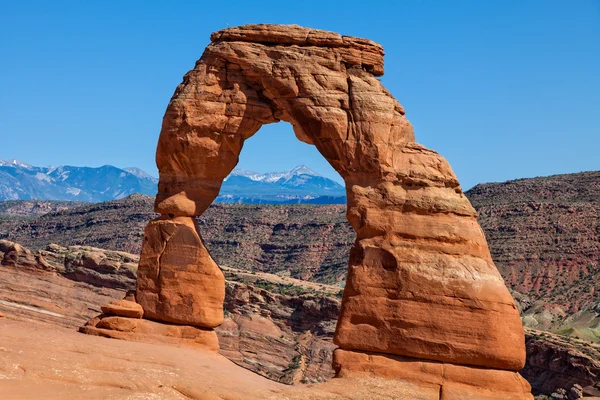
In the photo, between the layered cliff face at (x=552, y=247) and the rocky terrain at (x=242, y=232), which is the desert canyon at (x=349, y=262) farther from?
the rocky terrain at (x=242, y=232)

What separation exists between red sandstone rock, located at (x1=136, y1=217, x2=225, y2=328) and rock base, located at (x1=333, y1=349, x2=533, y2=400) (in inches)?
186

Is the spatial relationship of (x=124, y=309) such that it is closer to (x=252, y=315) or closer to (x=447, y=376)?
(x=447, y=376)

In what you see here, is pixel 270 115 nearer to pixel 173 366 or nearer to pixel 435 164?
pixel 435 164

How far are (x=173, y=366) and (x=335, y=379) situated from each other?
164 inches

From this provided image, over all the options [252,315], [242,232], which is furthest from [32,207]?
[252,315]

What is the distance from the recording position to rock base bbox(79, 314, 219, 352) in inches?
1049

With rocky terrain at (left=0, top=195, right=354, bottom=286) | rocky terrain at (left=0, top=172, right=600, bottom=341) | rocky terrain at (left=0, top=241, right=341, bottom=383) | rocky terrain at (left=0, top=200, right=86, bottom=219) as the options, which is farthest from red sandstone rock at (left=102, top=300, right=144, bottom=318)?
rocky terrain at (left=0, top=200, right=86, bottom=219)

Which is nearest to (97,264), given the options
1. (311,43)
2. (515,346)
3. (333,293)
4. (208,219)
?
(333,293)

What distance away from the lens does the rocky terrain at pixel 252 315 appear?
4183cm

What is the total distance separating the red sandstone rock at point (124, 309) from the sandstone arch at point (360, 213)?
1.18 feet

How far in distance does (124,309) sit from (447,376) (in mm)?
8994

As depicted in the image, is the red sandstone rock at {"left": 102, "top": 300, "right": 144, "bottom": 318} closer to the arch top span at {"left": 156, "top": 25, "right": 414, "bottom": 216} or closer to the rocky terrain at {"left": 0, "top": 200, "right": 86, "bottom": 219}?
the arch top span at {"left": 156, "top": 25, "right": 414, "bottom": 216}

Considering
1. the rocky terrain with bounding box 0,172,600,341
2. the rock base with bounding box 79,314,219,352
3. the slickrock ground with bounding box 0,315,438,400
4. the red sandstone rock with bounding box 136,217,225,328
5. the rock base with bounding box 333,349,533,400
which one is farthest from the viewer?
the rocky terrain with bounding box 0,172,600,341

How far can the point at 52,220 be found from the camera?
106 metres
